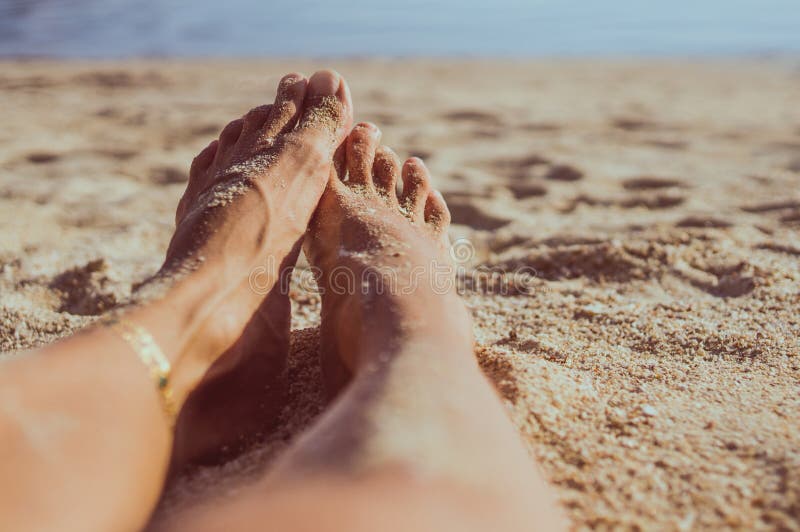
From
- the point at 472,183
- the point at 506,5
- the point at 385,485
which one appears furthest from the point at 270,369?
the point at 506,5

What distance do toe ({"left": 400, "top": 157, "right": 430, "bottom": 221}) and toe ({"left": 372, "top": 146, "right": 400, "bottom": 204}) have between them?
0.04 meters

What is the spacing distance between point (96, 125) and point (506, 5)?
10.7 m

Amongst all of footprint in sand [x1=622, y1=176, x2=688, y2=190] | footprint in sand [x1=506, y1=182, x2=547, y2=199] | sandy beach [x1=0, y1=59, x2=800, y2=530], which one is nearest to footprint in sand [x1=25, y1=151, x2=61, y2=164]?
sandy beach [x1=0, y1=59, x2=800, y2=530]

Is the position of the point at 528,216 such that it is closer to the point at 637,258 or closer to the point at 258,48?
the point at 637,258

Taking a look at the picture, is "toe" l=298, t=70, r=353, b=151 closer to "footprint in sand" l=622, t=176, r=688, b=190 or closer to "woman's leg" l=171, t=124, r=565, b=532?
"woman's leg" l=171, t=124, r=565, b=532

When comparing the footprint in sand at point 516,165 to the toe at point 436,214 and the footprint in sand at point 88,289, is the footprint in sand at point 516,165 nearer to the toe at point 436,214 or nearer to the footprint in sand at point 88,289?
the toe at point 436,214

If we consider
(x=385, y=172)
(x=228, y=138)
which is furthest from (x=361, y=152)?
(x=228, y=138)

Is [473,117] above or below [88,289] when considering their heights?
above

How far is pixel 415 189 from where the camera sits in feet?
6.64

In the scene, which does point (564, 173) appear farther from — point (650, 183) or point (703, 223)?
point (703, 223)

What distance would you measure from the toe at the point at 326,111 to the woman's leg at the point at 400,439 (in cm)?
64

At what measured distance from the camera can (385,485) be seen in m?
0.80

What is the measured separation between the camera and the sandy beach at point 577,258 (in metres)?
1.09

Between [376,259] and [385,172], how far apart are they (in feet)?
2.00
